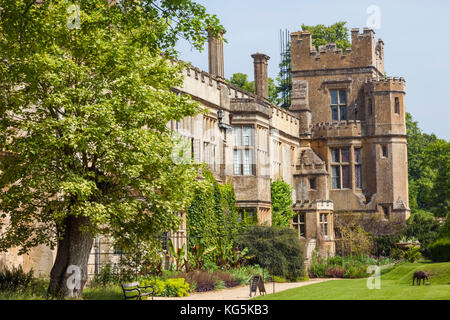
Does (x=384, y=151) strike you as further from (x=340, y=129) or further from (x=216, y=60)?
(x=216, y=60)

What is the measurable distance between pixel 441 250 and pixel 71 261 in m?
13.8

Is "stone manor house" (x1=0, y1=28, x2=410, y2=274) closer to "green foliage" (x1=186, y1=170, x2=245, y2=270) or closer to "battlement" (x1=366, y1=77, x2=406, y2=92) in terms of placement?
"battlement" (x1=366, y1=77, x2=406, y2=92)

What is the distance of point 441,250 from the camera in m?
25.5

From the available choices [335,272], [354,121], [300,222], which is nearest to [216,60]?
[335,272]

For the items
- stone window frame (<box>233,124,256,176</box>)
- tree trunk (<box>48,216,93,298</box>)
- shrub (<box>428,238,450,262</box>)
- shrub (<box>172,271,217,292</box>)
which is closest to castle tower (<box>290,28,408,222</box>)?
stone window frame (<box>233,124,256,176</box>)

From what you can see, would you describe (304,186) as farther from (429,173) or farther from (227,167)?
(429,173)

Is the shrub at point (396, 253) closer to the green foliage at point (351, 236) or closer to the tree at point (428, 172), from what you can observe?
the green foliage at point (351, 236)

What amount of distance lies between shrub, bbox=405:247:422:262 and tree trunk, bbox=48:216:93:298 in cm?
1810

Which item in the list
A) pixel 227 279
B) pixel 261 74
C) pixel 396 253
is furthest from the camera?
pixel 261 74

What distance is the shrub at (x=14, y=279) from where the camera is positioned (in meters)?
16.6

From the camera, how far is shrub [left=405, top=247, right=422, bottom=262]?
31348 mm

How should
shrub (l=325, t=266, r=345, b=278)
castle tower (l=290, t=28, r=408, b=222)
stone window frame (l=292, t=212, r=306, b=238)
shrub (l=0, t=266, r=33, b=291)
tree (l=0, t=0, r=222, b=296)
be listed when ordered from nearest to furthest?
tree (l=0, t=0, r=222, b=296) → shrub (l=0, t=266, r=33, b=291) → shrub (l=325, t=266, r=345, b=278) → stone window frame (l=292, t=212, r=306, b=238) → castle tower (l=290, t=28, r=408, b=222)

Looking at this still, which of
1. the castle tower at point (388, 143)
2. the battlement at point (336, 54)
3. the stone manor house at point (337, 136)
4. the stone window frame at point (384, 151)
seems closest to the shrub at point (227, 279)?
the stone manor house at point (337, 136)

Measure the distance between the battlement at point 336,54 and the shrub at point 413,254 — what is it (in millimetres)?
14370
